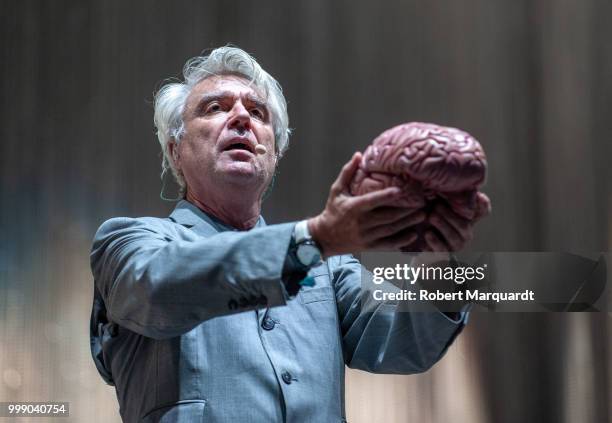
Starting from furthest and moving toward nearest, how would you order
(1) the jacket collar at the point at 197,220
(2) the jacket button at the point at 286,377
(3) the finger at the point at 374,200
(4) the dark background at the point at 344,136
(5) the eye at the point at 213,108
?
(4) the dark background at the point at 344,136, (5) the eye at the point at 213,108, (1) the jacket collar at the point at 197,220, (2) the jacket button at the point at 286,377, (3) the finger at the point at 374,200

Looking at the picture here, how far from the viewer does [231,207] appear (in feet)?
4.63

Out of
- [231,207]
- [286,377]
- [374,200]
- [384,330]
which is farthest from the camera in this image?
[231,207]

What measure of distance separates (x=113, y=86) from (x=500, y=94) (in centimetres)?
108

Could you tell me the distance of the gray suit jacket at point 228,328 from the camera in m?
0.93

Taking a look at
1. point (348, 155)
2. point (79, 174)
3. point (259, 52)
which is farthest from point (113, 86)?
point (348, 155)

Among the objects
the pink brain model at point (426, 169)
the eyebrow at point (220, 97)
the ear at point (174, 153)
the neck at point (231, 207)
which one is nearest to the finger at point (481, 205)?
the pink brain model at point (426, 169)

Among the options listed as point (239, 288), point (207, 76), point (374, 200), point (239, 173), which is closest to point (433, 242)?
point (374, 200)

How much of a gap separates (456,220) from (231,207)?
56 centimetres

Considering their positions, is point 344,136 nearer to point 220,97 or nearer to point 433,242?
point 220,97

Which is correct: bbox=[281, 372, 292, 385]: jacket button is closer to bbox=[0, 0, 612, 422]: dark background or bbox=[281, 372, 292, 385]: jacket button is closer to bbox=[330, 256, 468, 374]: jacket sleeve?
bbox=[330, 256, 468, 374]: jacket sleeve

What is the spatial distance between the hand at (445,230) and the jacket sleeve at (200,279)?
18cm

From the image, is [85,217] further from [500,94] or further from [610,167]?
Answer: [610,167]

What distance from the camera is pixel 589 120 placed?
195 centimetres

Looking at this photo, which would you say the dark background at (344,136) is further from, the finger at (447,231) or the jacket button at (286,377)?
the finger at (447,231)
